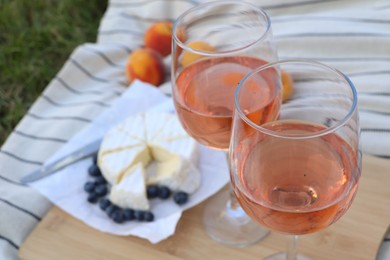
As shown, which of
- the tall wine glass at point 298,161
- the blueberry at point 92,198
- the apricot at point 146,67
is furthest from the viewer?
the apricot at point 146,67

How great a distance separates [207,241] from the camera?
980 millimetres

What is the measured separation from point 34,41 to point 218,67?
112 cm

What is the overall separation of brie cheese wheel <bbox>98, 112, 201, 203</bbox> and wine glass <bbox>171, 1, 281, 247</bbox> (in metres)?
0.11

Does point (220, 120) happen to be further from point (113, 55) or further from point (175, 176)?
point (113, 55)

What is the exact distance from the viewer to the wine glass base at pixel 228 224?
3.21 feet

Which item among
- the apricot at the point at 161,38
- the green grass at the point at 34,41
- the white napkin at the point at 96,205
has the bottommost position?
the green grass at the point at 34,41

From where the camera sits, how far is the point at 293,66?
0.76 m

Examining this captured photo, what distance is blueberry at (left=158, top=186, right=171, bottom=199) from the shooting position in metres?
1.02

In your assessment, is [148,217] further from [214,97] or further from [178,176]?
[214,97]

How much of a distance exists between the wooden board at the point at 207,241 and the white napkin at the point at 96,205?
0.02 m

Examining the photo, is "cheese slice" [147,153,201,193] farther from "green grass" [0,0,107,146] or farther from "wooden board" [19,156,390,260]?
"green grass" [0,0,107,146]

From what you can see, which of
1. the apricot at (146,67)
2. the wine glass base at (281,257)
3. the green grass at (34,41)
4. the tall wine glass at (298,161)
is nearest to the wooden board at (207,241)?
the wine glass base at (281,257)

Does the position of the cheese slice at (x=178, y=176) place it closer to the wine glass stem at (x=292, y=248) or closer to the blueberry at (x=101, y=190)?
the blueberry at (x=101, y=190)

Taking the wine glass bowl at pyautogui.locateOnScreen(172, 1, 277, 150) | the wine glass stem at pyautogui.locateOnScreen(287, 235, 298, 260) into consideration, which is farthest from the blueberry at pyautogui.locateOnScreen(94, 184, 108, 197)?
the wine glass stem at pyautogui.locateOnScreen(287, 235, 298, 260)
